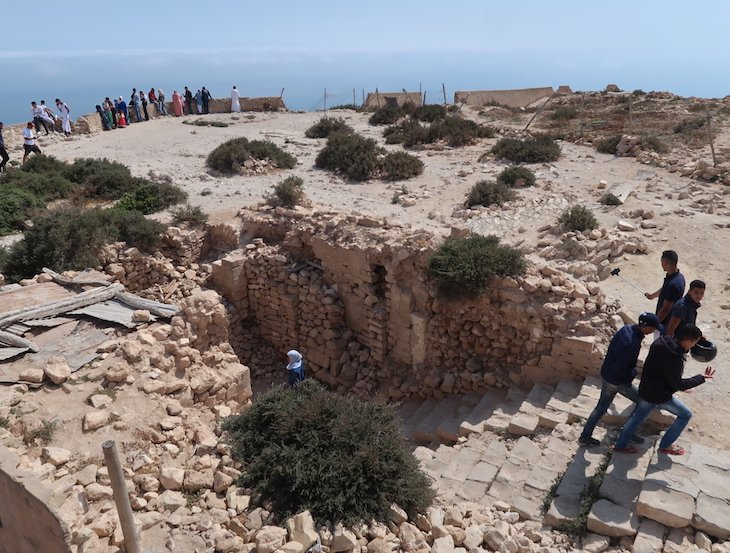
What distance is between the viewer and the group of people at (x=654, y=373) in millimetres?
4871

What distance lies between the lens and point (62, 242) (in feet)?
33.8

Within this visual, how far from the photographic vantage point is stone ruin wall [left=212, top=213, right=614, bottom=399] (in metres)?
7.95

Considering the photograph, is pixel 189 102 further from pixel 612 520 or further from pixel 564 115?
pixel 612 520

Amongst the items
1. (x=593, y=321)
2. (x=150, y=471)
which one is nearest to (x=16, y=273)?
(x=150, y=471)

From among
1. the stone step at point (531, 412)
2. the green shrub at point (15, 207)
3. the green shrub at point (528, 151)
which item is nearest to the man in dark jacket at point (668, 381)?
the stone step at point (531, 412)

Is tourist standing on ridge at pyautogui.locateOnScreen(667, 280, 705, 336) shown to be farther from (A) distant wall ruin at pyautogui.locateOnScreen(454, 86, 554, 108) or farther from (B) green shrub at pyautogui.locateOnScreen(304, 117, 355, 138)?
(A) distant wall ruin at pyautogui.locateOnScreen(454, 86, 554, 108)

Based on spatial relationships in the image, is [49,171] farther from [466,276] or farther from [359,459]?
[359,459]

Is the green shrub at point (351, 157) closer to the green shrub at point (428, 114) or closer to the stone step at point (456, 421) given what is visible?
the green shrub at point (428, 114)

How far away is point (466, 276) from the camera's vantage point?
845cm

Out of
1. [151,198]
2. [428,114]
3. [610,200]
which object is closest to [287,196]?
[151,198]

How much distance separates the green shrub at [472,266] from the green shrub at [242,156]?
9210 mm

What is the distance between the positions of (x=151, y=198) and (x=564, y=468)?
1115 cm

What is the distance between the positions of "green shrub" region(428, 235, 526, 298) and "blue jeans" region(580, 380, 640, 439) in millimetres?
3058

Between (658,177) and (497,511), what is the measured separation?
40.2ft
